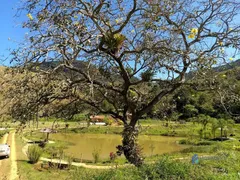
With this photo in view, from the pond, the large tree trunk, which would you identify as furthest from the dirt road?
the large tree trunk

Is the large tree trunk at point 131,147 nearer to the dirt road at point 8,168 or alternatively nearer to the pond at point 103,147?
the dirt road at point 8,168

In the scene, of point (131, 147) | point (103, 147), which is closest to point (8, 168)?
point (131, 147)

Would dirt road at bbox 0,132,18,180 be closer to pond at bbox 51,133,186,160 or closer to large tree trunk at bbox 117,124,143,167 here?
pond at bbox 51,133,186,160

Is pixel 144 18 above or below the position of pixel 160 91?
above

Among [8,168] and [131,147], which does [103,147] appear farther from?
[131,147]

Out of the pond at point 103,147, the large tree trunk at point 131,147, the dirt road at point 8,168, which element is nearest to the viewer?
the large tree trunk at point 131,147

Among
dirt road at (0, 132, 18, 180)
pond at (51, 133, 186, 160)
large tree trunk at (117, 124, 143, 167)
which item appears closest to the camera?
large tree trunk at (117, 124, 143, 167)

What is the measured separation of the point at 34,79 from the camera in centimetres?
511

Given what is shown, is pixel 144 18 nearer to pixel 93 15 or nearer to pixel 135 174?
pixel 93 15

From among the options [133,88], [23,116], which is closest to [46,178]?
[133,88]

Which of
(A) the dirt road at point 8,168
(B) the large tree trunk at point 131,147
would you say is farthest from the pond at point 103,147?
(B) the large tree trunk at point 131,147

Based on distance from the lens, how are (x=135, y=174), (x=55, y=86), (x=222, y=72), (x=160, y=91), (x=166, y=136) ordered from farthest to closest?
1. (x=166, y=136)
2. (x=160, y=91)
3. (x=222, y=72)
4. (x=135, y=174)
5. (x=55, y=86)

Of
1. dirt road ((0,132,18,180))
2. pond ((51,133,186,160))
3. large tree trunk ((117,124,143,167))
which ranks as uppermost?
large tree trunk ((117,124,143,167))

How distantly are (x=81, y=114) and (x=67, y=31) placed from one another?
9.43 ft
